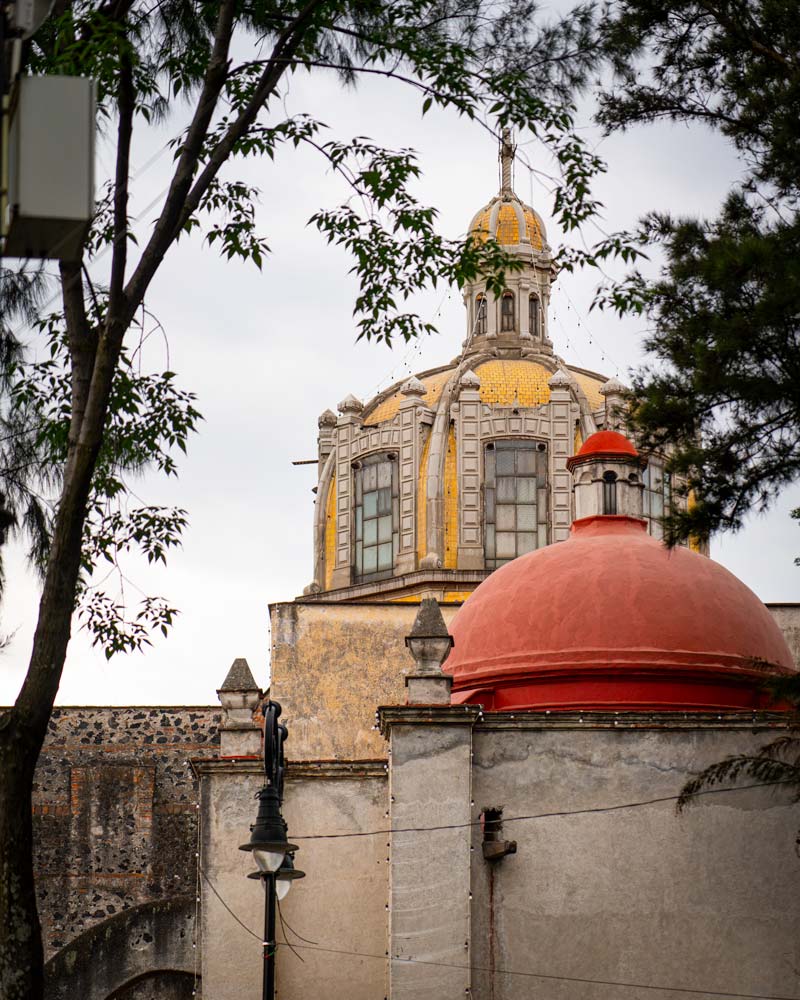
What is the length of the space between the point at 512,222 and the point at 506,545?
7.14m

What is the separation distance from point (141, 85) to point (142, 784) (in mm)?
18438

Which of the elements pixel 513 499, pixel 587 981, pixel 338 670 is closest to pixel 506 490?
pixel 513 499

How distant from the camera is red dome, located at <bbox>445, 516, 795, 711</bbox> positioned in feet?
60.5

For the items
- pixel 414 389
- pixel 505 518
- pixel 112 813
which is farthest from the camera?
pixel 414 389

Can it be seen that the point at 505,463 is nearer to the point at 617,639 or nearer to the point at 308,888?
the point at 617,639

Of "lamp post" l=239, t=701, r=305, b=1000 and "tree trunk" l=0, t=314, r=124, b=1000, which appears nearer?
"tree trunk" l=0, t=314, r=124, b=1000

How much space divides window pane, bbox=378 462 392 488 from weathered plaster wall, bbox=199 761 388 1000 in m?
12.9

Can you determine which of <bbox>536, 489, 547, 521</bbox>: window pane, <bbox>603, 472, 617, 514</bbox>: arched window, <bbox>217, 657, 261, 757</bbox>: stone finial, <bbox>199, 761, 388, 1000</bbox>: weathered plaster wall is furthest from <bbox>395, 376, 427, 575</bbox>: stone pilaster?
<bbox>199, 761, 388, 1000</bbox>: weathered plaster wall

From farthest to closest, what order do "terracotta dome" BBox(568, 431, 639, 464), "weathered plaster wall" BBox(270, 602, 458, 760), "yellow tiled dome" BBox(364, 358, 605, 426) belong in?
1. "yellow tiled dome" BBox(364, 358, 605, 426)
2. "weathered plaster wall" BBox(270, 602, 458, 760)
3. "terracotta dome" BBox(568, 431, 639, 464)

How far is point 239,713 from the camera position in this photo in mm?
19594

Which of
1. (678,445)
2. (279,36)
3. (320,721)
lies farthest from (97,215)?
(320,721)

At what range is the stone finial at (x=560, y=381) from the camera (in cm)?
3184

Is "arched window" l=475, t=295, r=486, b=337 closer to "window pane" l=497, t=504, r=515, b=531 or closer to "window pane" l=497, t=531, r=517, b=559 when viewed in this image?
"window pane" l=497, t=504, r=515, b=531

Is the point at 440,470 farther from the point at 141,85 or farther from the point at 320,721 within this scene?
the point at 141,85
